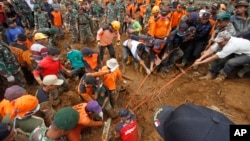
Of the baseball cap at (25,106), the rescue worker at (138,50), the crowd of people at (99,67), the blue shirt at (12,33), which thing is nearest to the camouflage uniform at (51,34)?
the crowd of people at (99,67)

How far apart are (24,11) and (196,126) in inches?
424

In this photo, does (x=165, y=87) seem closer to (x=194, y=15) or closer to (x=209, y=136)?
(x=194, y=15)

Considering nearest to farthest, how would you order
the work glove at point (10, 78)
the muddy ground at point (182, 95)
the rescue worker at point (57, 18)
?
the muddy ground at point (182, 95), the work glove at point (10, 78), the rescue worker at point (57, 18)

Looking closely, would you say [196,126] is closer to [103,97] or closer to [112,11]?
[103,97]

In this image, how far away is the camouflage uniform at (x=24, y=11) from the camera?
9736 millimetres

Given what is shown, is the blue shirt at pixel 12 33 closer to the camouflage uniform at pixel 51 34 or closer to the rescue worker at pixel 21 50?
the rescue worker at pixel 21 50

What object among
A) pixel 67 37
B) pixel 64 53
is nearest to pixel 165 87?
pixel 64 53

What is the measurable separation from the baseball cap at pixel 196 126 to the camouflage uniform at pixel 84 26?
7.50 m

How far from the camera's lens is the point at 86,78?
13.6 feet

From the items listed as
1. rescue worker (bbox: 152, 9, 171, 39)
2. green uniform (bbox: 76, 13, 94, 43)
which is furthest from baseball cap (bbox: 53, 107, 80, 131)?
green uniform (bbox: 76, 13, 94, 43)

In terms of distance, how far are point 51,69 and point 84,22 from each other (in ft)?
14.8

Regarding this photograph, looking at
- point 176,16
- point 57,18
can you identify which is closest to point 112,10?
point 57,18

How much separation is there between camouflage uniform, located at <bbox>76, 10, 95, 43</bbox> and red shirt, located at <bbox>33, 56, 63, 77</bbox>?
4306mm

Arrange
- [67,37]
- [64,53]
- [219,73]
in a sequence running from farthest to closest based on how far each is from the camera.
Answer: [67,37], [64,53], [219,73]
